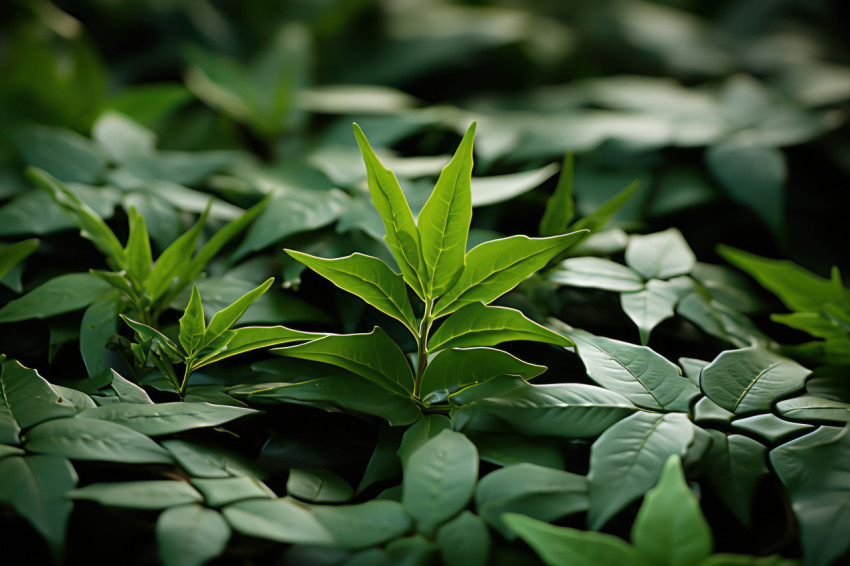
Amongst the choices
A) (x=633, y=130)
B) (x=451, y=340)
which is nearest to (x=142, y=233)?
(x=451, y=340)

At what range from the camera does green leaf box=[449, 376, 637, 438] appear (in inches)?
14.7

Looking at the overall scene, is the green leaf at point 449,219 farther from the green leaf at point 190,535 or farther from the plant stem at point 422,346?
the green leaf at point 190,535

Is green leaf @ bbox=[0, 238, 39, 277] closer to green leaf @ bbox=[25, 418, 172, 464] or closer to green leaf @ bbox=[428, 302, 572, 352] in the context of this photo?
green leaf @ bbox=[25, 418, 172, 464]

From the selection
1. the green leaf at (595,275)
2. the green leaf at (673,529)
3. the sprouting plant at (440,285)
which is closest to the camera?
the green leaf at (673,529)

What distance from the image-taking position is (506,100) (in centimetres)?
101

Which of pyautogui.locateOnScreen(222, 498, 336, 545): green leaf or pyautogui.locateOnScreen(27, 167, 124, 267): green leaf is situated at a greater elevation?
pyautogui.locateOnScreen(27, 167, 124, 267): green leaf

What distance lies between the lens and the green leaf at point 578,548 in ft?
0.92

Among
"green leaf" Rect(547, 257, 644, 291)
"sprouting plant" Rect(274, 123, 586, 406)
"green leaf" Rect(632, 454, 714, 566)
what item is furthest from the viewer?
"green leaf" Rect(547, 257, 644, 291)

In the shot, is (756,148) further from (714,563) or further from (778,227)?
(714,563)

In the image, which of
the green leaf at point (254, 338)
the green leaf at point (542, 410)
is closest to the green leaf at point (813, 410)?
the green leaf at point (542, 410)

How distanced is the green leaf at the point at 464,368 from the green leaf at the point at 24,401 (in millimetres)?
238

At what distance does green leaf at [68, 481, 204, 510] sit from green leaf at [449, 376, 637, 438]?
171 mm

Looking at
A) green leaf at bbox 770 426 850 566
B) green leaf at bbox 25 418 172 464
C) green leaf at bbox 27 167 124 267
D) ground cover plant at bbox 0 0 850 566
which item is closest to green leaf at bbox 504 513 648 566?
ground cover plant at bbox 0 0 850 566

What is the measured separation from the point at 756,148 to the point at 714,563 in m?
0.60
